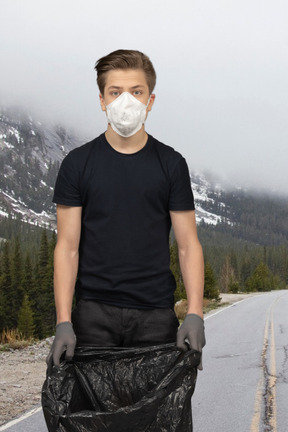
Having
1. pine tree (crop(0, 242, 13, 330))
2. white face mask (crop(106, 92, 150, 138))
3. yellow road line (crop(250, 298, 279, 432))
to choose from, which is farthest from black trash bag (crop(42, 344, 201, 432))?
pine tree (crop(0, 242, 13, 330))

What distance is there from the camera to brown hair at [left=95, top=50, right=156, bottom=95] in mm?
3131

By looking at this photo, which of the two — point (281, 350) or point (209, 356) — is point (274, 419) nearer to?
point (209, 356)

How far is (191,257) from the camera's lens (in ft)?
10.4

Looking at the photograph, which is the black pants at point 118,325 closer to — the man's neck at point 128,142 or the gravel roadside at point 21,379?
the man's neck at point 128,142

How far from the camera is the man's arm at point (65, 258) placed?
311cm

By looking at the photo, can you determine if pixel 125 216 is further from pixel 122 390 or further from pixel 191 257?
pixel 122 390

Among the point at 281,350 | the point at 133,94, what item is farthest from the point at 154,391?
the point at 281,350

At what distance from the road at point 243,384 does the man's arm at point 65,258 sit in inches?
170

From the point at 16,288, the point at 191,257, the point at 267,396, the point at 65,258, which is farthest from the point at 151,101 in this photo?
the point at 16,288

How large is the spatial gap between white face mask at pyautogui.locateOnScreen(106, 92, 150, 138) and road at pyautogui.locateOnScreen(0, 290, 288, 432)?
4595 millimetres

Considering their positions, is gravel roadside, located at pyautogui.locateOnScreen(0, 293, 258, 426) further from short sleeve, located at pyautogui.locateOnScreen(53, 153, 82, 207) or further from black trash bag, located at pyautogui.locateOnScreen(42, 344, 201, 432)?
short sleeve, located at pyautogui.locateOnScreen(53, 153, 82, 207)

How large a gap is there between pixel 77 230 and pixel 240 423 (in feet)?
16.3

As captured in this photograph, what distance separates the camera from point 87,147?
3.23 m

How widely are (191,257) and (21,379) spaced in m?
7.69
